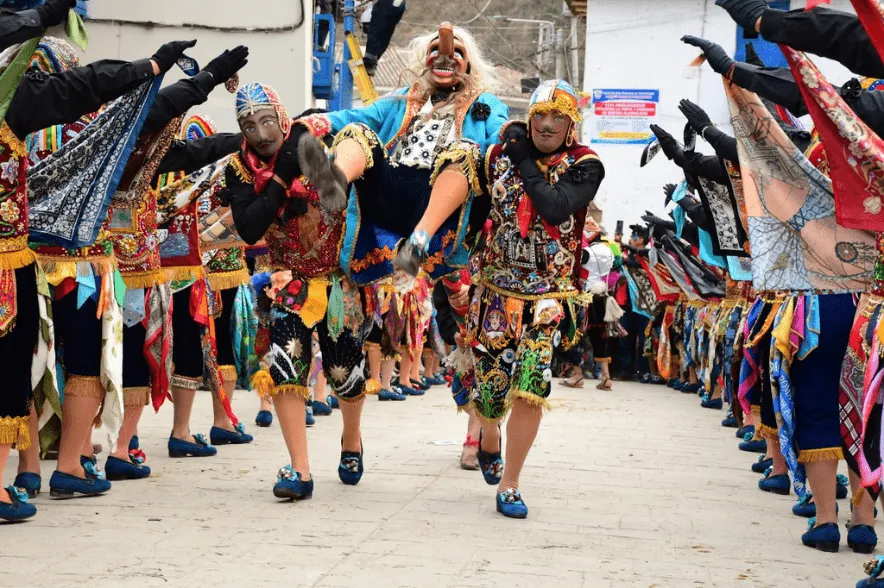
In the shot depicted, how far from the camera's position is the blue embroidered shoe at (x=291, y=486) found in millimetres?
5484

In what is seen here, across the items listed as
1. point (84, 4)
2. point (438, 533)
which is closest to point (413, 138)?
point (438, 533)

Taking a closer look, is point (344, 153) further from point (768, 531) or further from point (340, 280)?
point (768, 531)

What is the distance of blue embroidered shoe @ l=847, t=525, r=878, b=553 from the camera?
4.93 metres

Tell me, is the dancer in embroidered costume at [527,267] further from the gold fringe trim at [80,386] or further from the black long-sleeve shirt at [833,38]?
the gold fringe trim at [80,386]

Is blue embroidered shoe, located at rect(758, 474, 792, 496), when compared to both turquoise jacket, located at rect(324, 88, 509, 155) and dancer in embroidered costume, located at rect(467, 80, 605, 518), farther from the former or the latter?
turquoise jacket, located at rect(324, 88, 509, 155)

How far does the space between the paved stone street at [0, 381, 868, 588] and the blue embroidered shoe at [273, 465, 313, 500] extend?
0.09 metres

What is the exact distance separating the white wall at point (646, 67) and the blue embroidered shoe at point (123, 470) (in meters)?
19.7

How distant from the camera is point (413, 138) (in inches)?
237

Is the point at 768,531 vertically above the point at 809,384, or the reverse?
the point at 809,384

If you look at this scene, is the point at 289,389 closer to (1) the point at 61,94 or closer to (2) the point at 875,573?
(1) the point at 61,94

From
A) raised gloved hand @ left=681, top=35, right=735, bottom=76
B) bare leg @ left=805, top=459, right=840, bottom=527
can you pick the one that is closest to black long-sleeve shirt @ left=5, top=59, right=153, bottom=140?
raised gloved hand @ left=681, top=35, right=735, bottom=76

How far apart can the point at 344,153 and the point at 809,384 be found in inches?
90.0

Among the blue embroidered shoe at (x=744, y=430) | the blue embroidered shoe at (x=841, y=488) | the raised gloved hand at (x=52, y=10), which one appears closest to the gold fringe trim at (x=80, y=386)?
the raised gloved hand at (x=52, y=10)

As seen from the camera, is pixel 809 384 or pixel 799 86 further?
pixel 809 384
